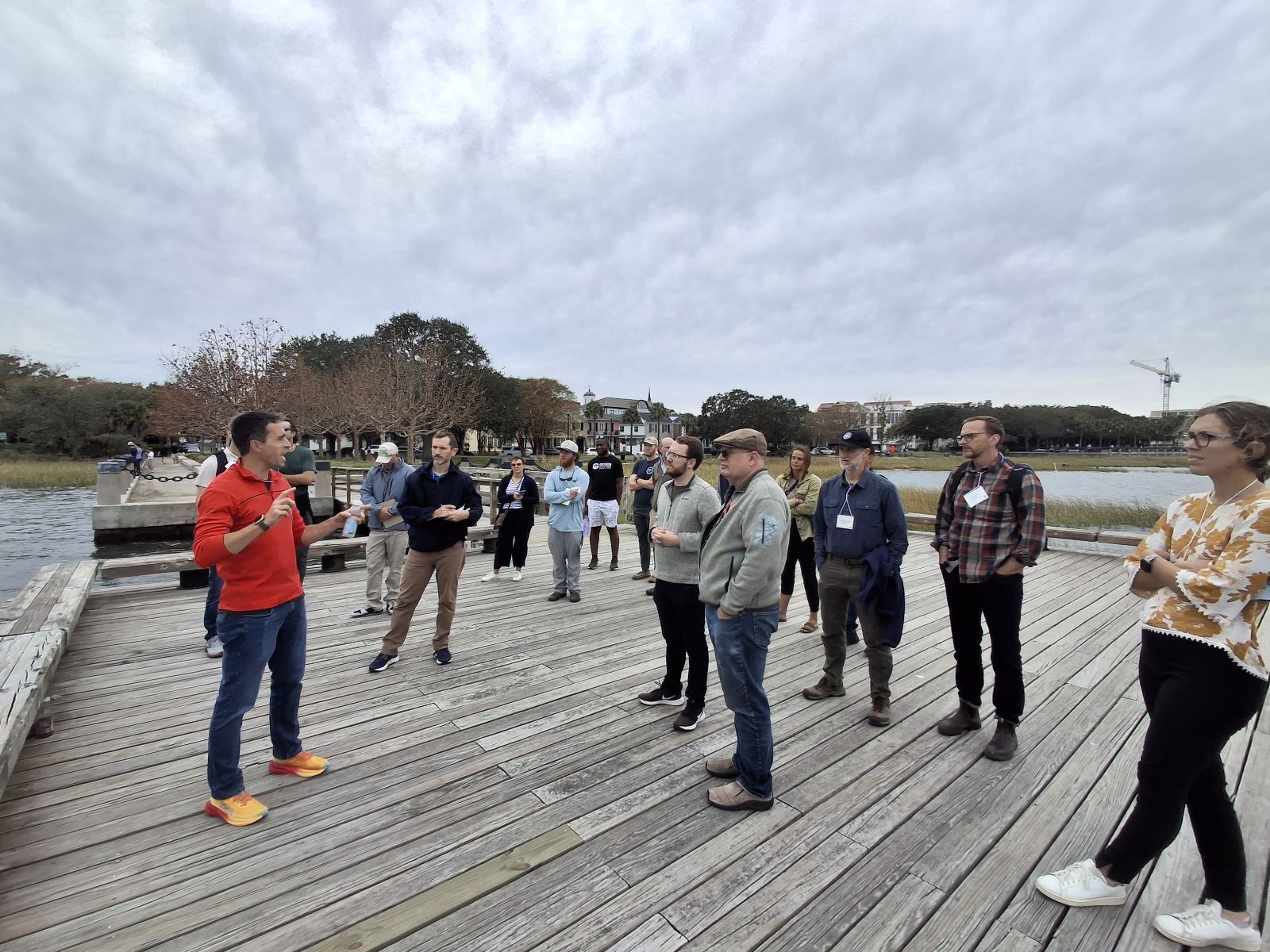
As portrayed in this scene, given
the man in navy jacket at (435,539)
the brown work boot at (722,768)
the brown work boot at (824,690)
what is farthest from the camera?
the man in navy jacket at (435,539)

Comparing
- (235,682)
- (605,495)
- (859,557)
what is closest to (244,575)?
(235,682)

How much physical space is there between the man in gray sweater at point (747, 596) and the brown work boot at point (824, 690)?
1.22m

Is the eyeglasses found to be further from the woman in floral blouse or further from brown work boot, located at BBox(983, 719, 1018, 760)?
brown work boot, located at BBox(983, 719, 1018, 760)

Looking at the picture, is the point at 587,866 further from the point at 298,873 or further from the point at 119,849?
the point at 119,849

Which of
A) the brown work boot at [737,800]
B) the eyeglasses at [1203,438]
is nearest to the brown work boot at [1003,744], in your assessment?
the brown work boot at [737,800]

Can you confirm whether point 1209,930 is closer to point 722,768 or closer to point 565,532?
point 722,768

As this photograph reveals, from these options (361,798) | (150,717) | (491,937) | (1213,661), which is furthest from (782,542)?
(150,717)

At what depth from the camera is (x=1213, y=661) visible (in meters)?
1.70

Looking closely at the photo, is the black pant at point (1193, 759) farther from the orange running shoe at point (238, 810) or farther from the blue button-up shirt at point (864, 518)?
the orange running shoe at point (238, 810)

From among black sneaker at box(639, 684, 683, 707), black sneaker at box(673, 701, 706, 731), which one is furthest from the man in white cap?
black sneaker at box(673, 701, 706, 731)

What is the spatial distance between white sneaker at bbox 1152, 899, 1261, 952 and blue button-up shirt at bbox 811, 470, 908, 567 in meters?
1.74

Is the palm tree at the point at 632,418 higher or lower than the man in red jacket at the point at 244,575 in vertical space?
higher

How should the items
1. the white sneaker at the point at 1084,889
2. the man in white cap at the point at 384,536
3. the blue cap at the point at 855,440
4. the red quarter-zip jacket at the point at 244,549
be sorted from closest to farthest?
the white sneaker at the point at 1084,889
the red quarter-zip jacket at the point at 244,549
the blue cap at the point at 855,440
the man in white cap at the point at 384,536

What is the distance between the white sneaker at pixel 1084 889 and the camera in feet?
6.40
